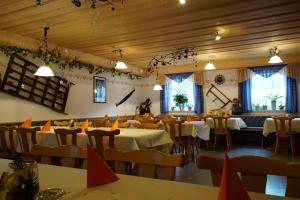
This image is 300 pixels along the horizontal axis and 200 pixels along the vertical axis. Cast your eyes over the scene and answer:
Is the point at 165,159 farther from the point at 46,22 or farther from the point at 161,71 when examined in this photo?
the point at 161,71

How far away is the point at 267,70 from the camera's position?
25.3 feet

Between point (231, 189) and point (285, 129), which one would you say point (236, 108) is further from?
point (231, 189)

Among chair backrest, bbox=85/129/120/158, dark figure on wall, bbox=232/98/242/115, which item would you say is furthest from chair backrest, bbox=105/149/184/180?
dark figure on wall, bbox=232/98/242/115

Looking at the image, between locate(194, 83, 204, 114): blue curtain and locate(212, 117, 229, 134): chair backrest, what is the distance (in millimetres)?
1981

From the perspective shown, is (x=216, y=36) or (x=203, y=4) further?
(x=216, y=36)

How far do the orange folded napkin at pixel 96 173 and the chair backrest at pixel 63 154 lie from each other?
1.59ft

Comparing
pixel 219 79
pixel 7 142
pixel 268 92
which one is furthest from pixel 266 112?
pixel 7 142

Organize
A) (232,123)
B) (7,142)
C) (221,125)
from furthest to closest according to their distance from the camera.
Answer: (232,123) < (221,125) < (7,142)

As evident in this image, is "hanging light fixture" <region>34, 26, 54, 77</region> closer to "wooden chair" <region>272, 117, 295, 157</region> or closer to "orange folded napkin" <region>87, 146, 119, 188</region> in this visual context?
"orange folded napkin" <region>87, 146, 119, 188</region>

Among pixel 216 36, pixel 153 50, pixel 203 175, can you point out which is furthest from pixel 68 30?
pixel 203 175

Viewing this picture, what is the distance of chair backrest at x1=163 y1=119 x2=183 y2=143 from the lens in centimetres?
499

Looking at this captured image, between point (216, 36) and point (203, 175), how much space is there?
264 cm

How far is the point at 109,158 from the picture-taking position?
174 cm

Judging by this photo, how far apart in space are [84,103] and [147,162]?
18.6 feet
